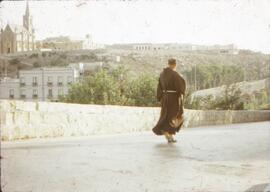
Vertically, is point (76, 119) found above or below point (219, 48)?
below

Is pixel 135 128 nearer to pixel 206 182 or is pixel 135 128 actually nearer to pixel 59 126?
pixel 59 126

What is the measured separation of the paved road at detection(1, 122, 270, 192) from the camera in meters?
2.33

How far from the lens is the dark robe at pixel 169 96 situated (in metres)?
4.70

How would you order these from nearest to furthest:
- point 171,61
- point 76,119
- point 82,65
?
point 171,61, point 76,119, point 82,65

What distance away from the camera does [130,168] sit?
2832 millimetres

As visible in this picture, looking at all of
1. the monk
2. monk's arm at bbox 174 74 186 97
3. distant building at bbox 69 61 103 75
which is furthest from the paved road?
distant building at bbox 69 61 103 75

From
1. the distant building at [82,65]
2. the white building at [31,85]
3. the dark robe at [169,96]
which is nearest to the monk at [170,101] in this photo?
the dark robe at [169,96]

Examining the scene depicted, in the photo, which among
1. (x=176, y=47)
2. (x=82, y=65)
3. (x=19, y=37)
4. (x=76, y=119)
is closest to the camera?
(x=19, y=37)

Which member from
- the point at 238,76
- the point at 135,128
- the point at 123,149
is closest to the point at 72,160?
the point at 123,149

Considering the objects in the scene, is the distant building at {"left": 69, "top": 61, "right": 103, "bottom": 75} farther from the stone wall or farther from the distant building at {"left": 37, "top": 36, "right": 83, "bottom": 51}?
the distant building at {"left": 37, "top": 36, "right": 83, "bottom": 51}

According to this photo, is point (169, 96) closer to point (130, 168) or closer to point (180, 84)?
point (180, 84)

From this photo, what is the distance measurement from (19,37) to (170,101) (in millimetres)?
2828

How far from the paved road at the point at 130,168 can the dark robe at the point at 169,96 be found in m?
0.94

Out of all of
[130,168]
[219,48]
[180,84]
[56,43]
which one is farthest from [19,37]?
[180,84]
